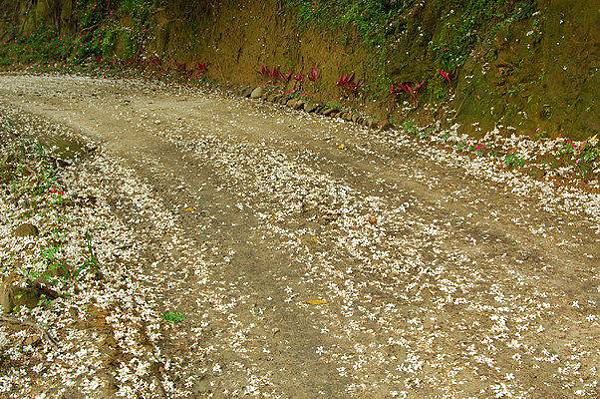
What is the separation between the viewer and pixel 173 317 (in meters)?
7.25

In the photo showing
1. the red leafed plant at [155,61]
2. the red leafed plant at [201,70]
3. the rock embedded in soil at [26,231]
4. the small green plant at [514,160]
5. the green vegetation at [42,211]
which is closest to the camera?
Result: the green vegetation at [42,211]

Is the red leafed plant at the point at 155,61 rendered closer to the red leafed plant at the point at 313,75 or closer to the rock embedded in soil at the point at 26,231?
the red leafed plant at the point at 313,75

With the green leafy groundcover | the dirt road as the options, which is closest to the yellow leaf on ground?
the dirt road

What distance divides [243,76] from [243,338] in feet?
48.4

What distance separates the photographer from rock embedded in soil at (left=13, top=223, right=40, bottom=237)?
931 cm

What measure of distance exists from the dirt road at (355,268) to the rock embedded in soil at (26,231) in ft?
5.22

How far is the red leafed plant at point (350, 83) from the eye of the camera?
632 inches

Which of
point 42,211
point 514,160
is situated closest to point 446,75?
point 514,160

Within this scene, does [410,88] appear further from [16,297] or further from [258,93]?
[16,297]

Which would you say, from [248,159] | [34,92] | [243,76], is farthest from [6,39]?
[248,159]

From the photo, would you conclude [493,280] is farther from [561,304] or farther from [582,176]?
[582,176]

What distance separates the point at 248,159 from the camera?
12.6 m

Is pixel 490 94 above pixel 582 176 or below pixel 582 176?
above

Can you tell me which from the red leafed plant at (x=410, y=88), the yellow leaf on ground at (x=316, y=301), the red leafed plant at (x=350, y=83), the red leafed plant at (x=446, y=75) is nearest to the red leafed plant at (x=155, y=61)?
the red leafed plant at (x=350, y=83)
